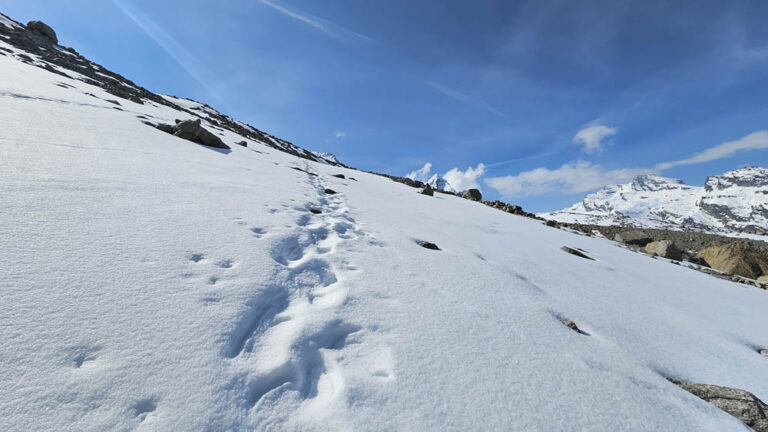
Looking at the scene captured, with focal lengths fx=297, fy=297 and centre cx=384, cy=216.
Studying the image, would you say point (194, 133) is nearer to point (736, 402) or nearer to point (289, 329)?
point (289, 329)

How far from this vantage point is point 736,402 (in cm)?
284

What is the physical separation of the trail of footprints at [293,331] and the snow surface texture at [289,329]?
18 mm

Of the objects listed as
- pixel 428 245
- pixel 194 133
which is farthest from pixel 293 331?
pixel 194 133

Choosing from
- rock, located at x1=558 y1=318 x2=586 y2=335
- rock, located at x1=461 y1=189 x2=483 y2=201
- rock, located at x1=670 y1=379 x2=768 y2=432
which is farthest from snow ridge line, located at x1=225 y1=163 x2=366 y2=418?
rock, located at x1=461 y1=189 x2=483 y2=201

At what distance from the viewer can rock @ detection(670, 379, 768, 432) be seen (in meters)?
2.69

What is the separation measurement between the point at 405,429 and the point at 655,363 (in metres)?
3.32

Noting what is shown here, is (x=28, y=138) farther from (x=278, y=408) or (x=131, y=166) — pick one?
(x=278, y=408)

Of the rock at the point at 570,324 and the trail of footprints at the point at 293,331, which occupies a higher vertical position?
the rock at the point at 570,324

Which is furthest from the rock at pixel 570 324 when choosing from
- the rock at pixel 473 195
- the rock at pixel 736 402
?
the rock at pixel 473 195

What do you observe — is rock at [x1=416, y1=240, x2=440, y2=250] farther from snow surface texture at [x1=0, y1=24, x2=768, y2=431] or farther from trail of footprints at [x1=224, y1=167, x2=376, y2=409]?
trail of footprints at [x1=224, y1=167, x2=376, y2=409]

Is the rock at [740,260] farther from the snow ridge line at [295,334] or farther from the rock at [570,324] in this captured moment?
the snow ridge line at [295,334]

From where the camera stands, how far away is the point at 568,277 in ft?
20.3

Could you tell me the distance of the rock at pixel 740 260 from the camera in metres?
13.0

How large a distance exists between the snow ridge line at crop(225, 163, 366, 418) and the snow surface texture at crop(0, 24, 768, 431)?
0.06ft
